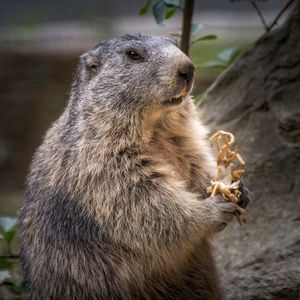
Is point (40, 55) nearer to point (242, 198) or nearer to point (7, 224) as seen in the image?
point (7, 224)

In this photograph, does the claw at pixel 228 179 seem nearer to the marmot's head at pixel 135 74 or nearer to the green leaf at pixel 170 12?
the marmot's head at pixel 135 74

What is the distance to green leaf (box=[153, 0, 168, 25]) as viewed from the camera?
19.6 ft

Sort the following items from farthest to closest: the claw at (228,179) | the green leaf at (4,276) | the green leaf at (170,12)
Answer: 1. the green leaf at (170,12)
2. the green leaf at (4,276)
3. the claw at (228,179)

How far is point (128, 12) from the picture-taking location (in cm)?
1091

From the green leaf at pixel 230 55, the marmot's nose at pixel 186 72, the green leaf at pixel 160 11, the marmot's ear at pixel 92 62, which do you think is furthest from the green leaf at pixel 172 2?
the marmot's nose at pixel 186 72

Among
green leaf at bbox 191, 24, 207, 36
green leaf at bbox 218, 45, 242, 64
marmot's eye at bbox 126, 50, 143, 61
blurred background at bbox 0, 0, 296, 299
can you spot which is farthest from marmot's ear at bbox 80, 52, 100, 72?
blurred background at bbox 0, 0, 296, 299

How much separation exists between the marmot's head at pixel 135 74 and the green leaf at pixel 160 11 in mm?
906

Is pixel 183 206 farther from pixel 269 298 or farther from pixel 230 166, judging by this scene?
pixel 269 298

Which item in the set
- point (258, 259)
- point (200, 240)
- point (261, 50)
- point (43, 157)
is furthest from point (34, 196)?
point (261, 50)

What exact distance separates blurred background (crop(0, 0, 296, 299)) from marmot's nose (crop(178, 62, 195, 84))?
5.29 metres

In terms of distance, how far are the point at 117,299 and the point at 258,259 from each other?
1081mm

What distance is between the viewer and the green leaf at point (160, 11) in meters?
5.97

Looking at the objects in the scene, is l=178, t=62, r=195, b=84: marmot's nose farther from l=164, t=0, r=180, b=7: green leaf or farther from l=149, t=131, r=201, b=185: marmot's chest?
l=164, t=0, r=180, b=7: green leaf

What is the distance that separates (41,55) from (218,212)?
623 cm
